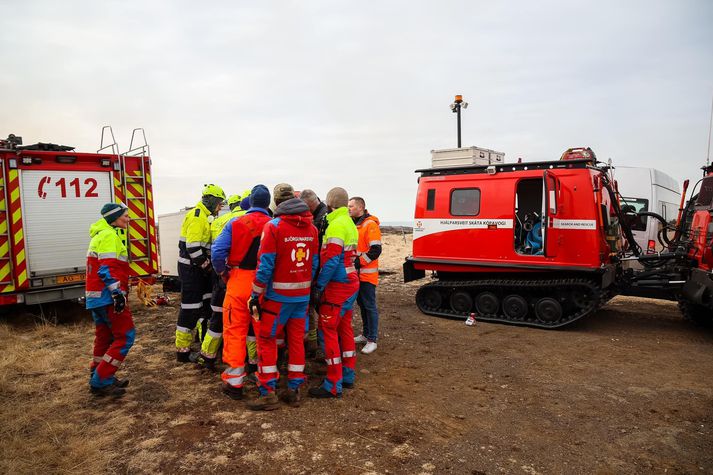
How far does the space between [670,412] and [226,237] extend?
449 centimetres

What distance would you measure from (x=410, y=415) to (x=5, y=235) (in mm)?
6684

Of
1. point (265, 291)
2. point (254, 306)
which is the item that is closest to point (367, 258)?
point (265, 291)

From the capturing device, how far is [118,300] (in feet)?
14.6

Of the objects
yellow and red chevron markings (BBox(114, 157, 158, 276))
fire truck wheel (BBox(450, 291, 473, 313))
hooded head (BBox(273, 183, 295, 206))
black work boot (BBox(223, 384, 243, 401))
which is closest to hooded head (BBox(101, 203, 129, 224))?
hooded head (BBox(273, 183, 295, 206))

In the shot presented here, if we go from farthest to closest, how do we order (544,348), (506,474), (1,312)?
(1,312) → (544,348) → (506,474)

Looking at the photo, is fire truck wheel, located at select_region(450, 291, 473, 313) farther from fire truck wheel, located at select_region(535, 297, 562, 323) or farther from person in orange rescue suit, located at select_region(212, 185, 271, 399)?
person in orange rescue suit, located at select_region(212, 185, 271, 399)

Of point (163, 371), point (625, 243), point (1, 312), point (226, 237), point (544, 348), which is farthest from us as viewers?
point (625, 243)

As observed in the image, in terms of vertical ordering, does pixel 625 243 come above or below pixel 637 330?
above

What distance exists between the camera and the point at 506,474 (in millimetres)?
3361

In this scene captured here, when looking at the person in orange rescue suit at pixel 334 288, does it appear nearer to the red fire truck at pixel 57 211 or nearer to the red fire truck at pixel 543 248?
the red fire truck at pixel 543 248

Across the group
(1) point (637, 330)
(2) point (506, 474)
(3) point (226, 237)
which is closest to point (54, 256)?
(3) point (226, 237)

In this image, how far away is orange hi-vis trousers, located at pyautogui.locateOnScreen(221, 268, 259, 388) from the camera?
4520mm

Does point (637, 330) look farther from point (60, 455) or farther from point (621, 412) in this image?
point (60, 455)

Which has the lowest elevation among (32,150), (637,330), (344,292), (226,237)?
(637,330)
